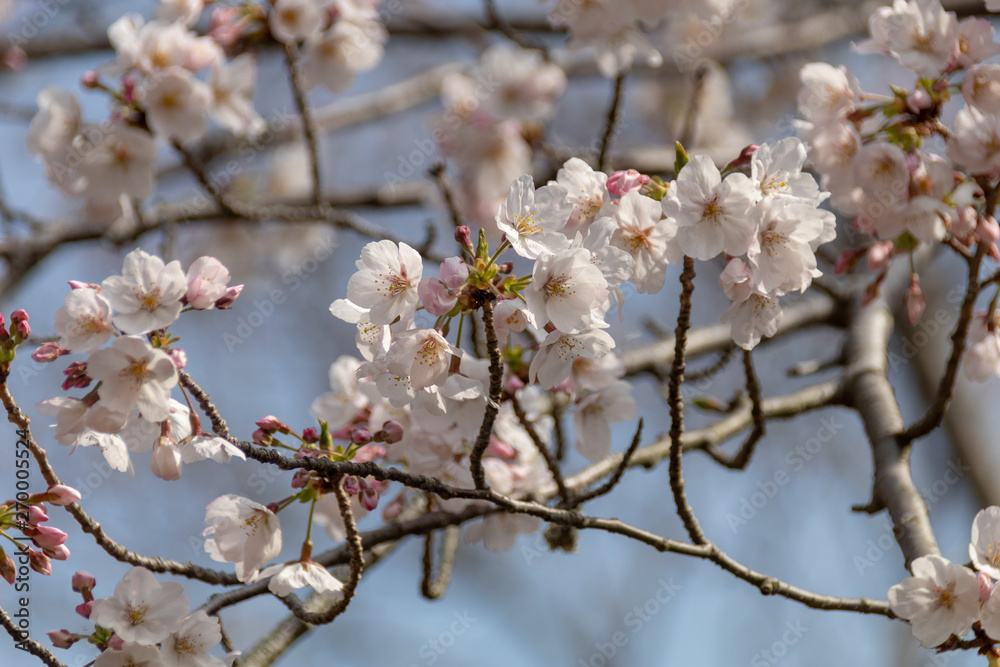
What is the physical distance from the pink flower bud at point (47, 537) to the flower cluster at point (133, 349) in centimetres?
15

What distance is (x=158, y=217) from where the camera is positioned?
3.28m

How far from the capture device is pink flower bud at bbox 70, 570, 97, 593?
1360 mm

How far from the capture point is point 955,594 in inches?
53.0

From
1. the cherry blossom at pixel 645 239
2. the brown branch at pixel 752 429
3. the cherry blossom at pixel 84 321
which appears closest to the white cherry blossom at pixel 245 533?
the cherry blossom at pixel 84 321

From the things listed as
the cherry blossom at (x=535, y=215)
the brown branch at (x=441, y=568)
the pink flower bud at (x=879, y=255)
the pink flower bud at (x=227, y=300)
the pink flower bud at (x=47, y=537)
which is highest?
the cherry blossom at (x=535, y=215)

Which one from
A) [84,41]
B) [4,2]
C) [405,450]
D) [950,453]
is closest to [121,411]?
[405,450]

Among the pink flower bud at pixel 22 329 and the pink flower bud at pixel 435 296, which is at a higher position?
the pink flower bud at pixel 435 296

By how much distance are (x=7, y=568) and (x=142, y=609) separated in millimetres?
206

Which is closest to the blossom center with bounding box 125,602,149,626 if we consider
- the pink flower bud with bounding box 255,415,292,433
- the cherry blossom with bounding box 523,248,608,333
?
the pink flower bud with bounding box 255,415,292,433

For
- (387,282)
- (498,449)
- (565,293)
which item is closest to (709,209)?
(565,293)

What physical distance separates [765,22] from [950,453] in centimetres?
334

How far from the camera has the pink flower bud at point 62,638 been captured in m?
1.31

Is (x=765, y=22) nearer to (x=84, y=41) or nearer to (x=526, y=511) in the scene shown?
(x=84, y=41)

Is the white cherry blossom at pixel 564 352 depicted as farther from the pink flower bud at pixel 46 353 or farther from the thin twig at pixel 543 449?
the pink flower bud at pixel 46 353
